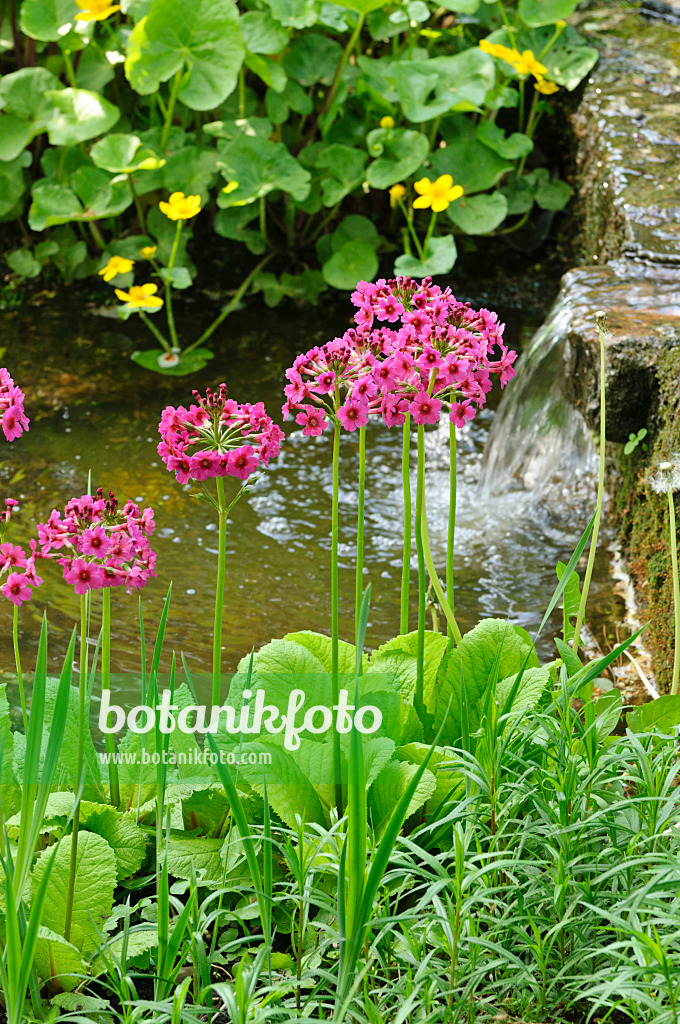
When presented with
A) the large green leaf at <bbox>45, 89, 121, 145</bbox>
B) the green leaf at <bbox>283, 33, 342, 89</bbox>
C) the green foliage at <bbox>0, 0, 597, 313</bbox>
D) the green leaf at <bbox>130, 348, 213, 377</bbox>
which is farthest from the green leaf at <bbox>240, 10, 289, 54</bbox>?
the green leaf at <bbox>130, 348, 213, 377</bbox>

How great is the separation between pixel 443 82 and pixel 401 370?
8.05 feet

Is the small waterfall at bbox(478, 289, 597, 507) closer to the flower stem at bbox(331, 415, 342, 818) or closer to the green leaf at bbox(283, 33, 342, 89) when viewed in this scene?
the green leaf at bbox(283, 33, 342, 89)

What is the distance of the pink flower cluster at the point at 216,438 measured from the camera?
1.18m

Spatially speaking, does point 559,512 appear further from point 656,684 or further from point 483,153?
point 483,153

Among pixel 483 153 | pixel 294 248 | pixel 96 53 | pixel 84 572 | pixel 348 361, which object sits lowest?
pixel 84 572

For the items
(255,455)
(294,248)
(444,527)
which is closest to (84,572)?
(255,455)

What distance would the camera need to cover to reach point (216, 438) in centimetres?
121

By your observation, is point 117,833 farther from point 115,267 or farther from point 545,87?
point 545,87

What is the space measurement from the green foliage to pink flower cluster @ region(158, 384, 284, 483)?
2006mm

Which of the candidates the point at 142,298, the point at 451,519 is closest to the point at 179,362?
the point at 142,298

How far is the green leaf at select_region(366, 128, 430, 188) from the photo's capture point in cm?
325

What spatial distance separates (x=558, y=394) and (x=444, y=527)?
0.52 metres

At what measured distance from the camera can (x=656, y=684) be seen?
188cm

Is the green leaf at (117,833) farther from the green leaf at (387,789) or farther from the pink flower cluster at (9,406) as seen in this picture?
the pink flower cluster at (9,406)
